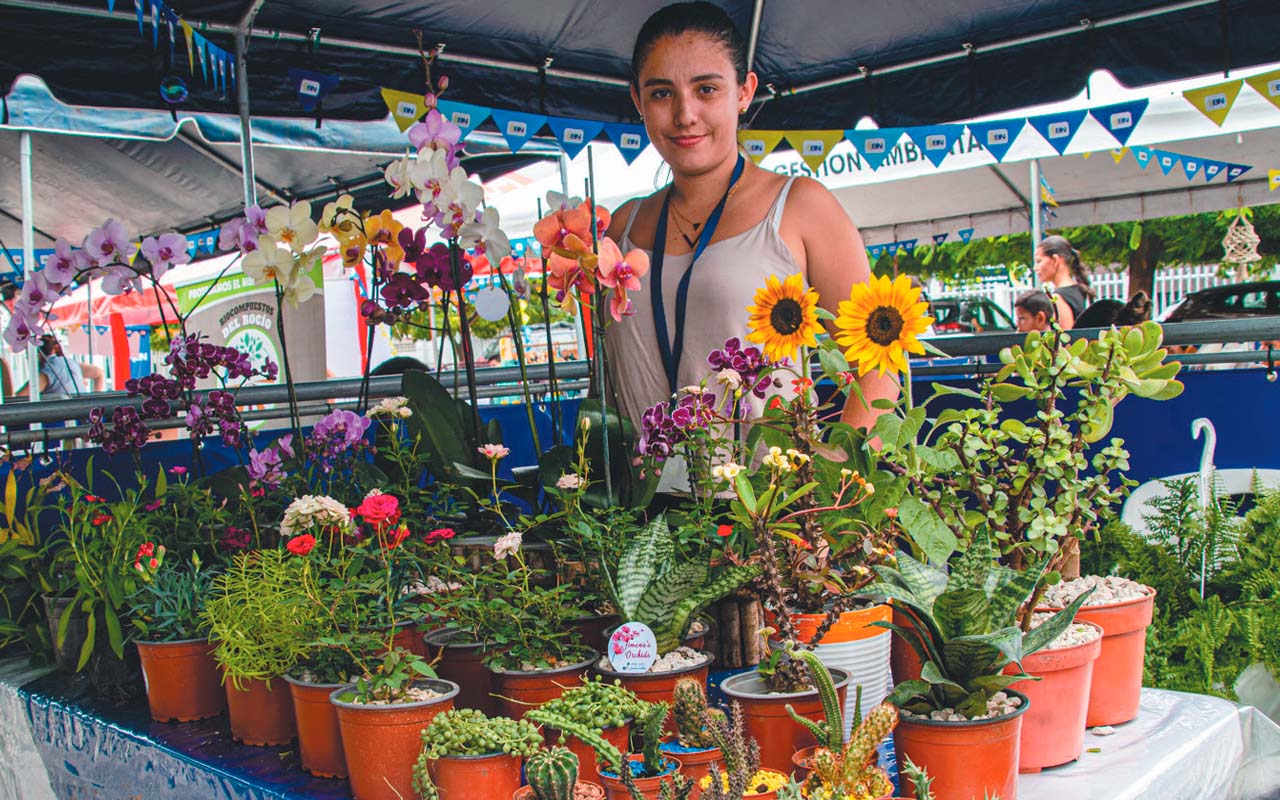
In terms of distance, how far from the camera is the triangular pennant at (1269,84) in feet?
14.6

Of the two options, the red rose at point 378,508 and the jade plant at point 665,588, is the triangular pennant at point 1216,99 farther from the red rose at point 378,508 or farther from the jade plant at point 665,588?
the red rose at point 378,508

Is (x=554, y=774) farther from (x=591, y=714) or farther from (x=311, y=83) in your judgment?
(x=311, y=83)

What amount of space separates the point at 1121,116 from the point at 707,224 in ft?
13.4

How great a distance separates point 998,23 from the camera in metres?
3.36

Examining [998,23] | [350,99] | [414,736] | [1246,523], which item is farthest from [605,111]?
[414,736]

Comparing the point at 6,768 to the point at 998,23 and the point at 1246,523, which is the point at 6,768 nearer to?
the point at 1246,523

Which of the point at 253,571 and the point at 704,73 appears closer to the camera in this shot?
the point at 253,571

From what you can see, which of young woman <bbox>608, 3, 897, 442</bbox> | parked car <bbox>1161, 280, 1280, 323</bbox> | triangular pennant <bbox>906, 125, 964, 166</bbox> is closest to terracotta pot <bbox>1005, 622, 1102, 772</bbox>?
young woman <bbox>608, 3, 897, 442</bbox>

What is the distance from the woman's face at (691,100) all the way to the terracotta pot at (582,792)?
1.14 m

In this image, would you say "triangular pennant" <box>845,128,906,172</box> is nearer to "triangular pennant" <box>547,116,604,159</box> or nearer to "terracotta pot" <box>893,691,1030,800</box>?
"triangular pennant" <box>547,116,604,159</box>

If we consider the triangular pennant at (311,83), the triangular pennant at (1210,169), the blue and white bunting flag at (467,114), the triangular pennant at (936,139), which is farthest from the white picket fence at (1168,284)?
the triangular pennant at (311,83)

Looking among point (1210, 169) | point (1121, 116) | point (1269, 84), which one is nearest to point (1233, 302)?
point (1210, 169)

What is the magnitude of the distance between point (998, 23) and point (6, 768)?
344cm

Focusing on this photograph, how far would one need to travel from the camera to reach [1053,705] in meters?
1.09
